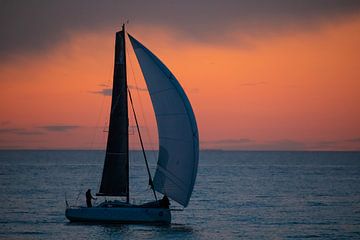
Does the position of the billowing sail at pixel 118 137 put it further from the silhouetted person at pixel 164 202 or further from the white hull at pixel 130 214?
the silhouetted person at pixel 164 202

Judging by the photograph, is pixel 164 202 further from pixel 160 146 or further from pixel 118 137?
pixel 118 137

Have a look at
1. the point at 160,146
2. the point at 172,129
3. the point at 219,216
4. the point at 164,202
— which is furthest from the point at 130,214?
the point at 219,216

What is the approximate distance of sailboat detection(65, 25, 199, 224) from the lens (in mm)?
42812

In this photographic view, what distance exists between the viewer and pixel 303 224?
50156 millimetres

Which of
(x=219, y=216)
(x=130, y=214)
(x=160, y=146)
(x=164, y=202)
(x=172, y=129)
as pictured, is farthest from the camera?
(x=219, y=216)

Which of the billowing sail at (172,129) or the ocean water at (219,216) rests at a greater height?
the billowing sail at (172,129)

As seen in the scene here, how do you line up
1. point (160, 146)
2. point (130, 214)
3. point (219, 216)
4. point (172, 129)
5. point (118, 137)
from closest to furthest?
point (172, 129), point (130, 214), point (160, 146), point (118, 137), point (219, 216)

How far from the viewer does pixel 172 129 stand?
4325cm

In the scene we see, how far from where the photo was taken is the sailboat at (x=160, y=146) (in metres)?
42.8

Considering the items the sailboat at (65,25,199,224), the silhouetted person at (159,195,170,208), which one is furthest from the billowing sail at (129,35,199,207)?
the silhouetted person at (159,195,170,208)

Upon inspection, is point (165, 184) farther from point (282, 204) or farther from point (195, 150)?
point (282, 204)

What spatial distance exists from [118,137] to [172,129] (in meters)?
3.90

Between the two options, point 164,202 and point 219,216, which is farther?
point 219,216

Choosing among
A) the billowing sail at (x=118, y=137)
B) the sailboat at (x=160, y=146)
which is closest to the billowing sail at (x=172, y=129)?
the sailboat at (x=160, y=146)
